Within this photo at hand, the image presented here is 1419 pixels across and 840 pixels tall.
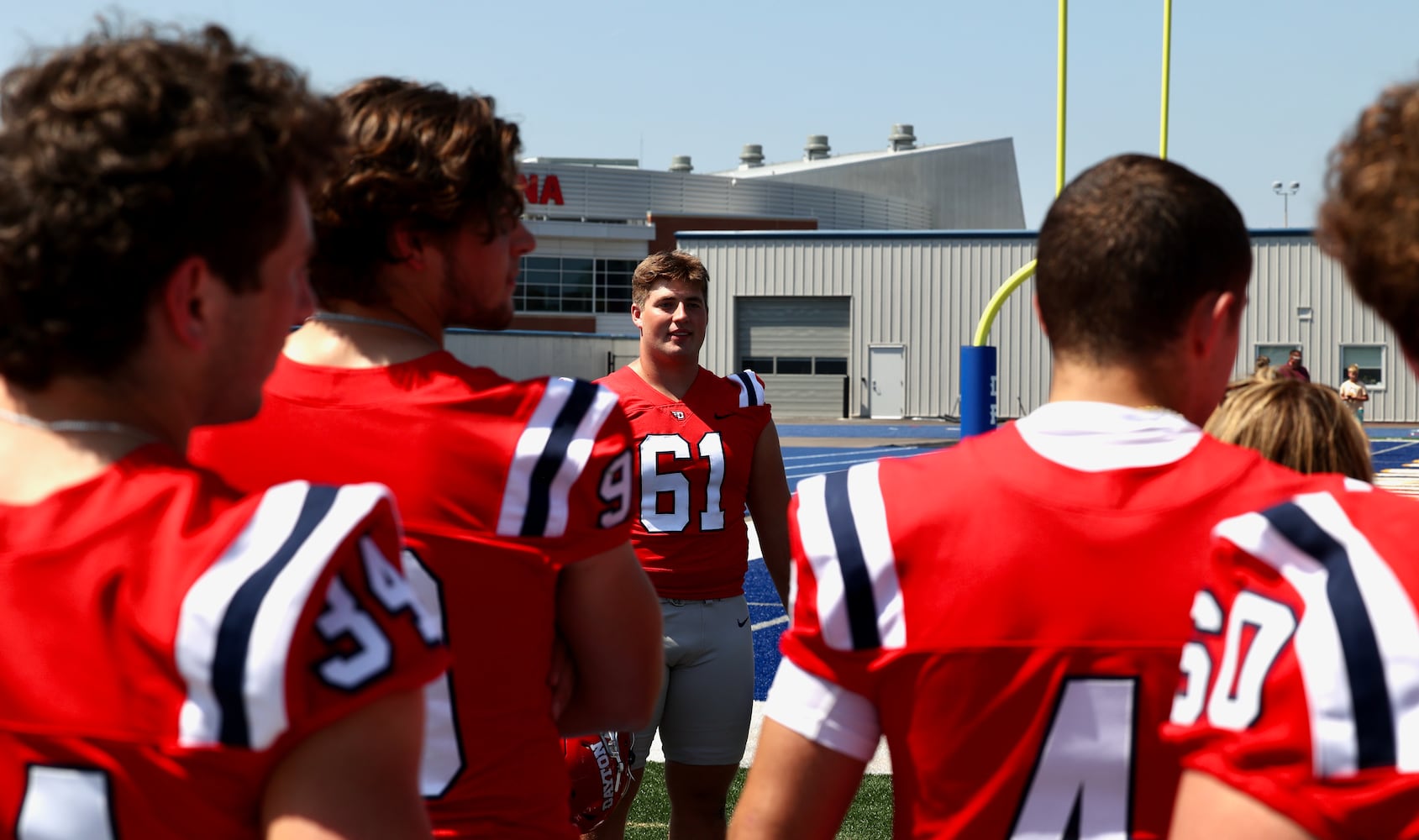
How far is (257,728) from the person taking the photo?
1115 mm

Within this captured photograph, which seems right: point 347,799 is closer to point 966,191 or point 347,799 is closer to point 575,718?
point 575,718

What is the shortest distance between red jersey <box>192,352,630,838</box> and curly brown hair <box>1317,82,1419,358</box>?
3.23 feet

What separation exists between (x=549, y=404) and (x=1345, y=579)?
3.36 ft

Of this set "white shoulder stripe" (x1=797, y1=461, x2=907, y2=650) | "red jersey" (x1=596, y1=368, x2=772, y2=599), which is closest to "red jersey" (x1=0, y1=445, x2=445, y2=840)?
"white shoulder stripe" (x1=797, y1=461, x2=907, y2=650)

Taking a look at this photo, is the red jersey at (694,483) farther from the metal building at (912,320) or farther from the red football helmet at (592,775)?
the metal building at (912,320)

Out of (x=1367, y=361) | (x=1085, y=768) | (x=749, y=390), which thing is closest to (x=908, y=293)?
(x=1367, y=361)

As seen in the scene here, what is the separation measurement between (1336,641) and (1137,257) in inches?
25.4

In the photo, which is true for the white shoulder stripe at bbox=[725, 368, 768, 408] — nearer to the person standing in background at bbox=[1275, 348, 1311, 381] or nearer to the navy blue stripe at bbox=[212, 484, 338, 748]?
the person standing in background at bbox=[1275, 348, 1311, 381]

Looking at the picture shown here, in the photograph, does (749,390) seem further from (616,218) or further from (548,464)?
(616,218)

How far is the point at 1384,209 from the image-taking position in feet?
3.76

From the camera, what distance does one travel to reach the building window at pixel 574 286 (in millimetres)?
45469

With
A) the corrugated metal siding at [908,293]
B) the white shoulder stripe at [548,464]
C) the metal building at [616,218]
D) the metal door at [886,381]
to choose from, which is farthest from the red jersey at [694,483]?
the metal building at [616,218]

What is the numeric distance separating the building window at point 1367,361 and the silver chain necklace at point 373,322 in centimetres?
3367

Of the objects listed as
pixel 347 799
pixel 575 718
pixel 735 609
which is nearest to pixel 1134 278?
pixel 575 718
